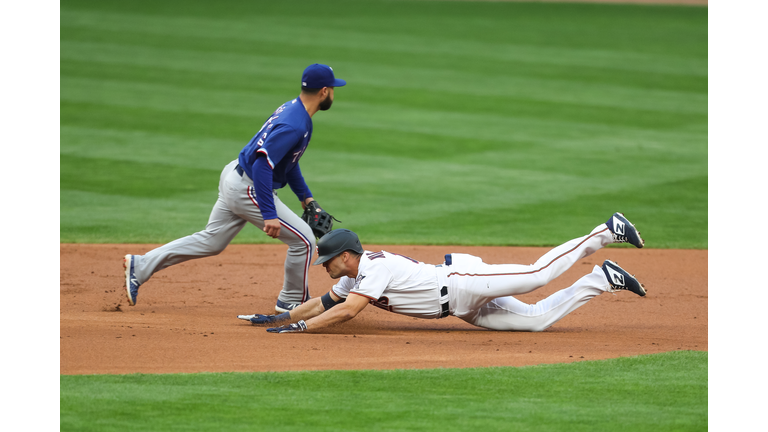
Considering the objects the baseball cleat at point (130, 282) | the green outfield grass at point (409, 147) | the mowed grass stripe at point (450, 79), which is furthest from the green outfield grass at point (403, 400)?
the mowed grass stripe at point (450, 79)

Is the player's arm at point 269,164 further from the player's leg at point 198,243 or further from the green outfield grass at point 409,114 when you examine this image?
the green outfield grass at point 409,114

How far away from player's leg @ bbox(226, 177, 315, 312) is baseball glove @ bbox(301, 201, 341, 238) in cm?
9

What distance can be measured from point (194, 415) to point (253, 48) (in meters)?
16.8

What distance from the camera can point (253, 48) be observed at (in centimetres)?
2044

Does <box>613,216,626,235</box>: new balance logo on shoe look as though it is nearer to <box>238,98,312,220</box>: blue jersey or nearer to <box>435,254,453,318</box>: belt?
<box>435,254,453,318</box>: belt

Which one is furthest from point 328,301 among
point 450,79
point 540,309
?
point 450,79

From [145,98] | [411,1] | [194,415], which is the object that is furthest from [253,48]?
[194,415]

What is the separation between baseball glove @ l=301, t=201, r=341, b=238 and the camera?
668 cm

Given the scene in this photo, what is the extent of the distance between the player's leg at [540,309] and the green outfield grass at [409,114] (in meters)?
3.15

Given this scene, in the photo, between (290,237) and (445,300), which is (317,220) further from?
(445,300)

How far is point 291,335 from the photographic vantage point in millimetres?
5992

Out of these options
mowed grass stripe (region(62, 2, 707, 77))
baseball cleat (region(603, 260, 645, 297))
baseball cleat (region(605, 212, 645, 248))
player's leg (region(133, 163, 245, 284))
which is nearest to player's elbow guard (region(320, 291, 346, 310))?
player's leg (region(133, 163, 245, 284))

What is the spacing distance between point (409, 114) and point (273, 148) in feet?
32.3

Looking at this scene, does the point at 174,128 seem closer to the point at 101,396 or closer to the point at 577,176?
the point at 577,176
